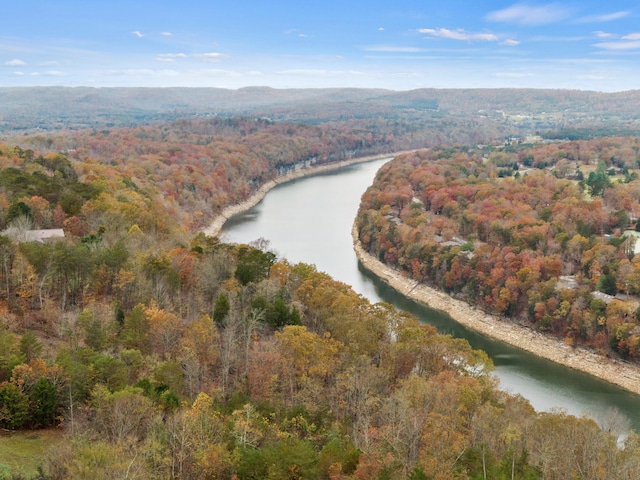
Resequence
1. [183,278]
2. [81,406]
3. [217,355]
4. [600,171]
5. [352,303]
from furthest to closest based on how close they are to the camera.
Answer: [600,171] → [183,278] → [352,303] → [217,355] → [81,406]

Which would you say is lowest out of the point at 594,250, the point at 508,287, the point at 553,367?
the point at 553,367

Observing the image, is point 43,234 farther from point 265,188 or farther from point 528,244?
point 265,188

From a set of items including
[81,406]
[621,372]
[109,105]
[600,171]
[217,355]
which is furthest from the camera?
[109,105]

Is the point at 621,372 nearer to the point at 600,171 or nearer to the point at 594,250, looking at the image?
the point at 594,250

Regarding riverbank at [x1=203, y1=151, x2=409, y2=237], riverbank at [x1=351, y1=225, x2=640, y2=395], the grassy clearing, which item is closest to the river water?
riverbank at [x1=351, y1=225, x2=640, y2=395]

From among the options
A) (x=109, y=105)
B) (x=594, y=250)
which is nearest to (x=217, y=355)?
(x=594, y=250)

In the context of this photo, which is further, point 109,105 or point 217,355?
point 109,105

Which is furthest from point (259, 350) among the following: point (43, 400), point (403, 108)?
point (403, 108)
